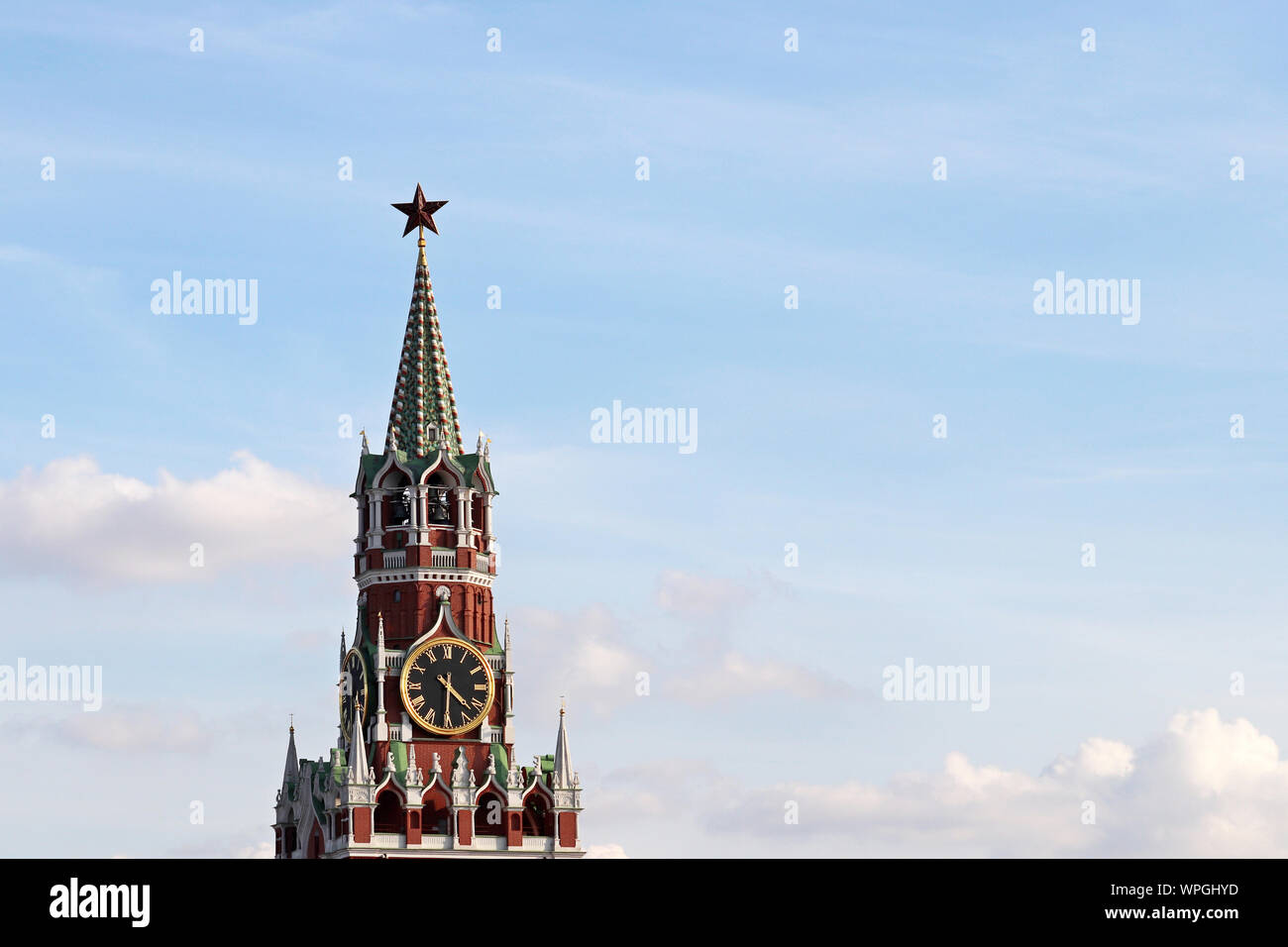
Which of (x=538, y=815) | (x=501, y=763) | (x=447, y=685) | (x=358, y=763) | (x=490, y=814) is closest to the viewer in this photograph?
(x=358, y=763)

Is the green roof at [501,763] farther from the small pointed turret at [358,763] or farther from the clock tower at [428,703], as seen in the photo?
the small pointed turret at [358,763]

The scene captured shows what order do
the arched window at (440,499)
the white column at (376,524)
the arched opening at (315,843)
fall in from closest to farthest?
the arched opening at (315,843) → the white column at (376,524) → the arched window at (440,499)

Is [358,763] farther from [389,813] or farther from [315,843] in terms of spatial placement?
[315,843]

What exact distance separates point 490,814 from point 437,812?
3.89 meters

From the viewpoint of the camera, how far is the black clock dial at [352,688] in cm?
19362

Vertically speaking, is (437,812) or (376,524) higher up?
(376,524)

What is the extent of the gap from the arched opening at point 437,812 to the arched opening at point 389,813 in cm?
159

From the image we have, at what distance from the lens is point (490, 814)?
193375 mm

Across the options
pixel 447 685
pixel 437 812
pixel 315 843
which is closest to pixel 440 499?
pixel 447 685

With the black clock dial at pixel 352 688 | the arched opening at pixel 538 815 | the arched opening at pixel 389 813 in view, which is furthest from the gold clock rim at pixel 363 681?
the arched opening at pixel 538 815

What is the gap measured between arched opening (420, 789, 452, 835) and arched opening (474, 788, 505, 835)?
2363 mm

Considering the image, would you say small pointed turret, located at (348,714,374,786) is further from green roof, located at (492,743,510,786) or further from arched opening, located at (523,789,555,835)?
arched opening, located at (523,789,555,835)
